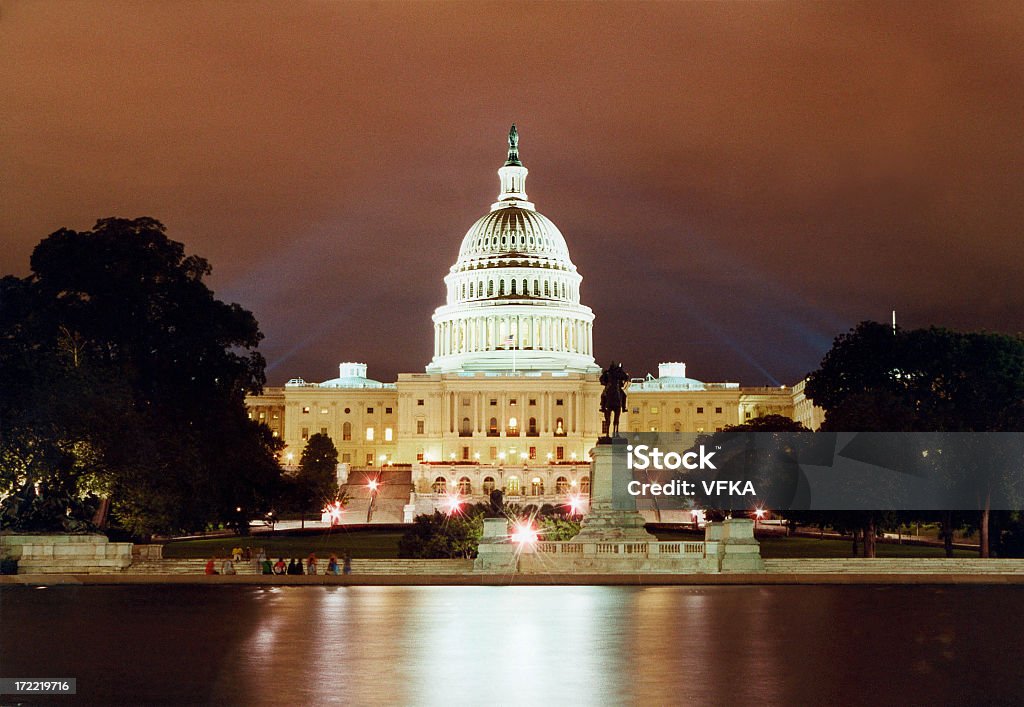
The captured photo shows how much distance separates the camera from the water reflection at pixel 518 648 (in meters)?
16.7

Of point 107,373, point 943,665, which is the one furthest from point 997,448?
point 943,665

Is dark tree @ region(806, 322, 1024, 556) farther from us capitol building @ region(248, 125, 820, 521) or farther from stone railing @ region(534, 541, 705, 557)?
us capitol building @ region(248, 125, 820, 521)

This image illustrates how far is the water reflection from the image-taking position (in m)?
16.7

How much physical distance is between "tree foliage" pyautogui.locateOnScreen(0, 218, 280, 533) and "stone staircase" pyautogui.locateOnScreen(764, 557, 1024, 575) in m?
20.9

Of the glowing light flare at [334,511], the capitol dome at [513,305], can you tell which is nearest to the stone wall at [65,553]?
the glowing light flare at [334,511]

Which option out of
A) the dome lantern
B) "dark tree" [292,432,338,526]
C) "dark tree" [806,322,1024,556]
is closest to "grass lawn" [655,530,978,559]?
"dark tree" [806,322,1024,556]

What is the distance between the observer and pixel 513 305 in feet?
543

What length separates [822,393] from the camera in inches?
3543

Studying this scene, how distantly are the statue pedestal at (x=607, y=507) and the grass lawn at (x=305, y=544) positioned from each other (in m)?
12.1

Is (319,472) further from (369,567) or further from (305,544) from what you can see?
(369,567)

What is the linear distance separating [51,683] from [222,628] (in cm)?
816

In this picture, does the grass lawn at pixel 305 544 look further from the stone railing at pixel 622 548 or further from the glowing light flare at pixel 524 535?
the stone railing at pixel 622 548

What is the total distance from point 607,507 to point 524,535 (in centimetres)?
353

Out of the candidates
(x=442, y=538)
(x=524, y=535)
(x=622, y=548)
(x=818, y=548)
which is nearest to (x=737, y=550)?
(x=622, y=548)
